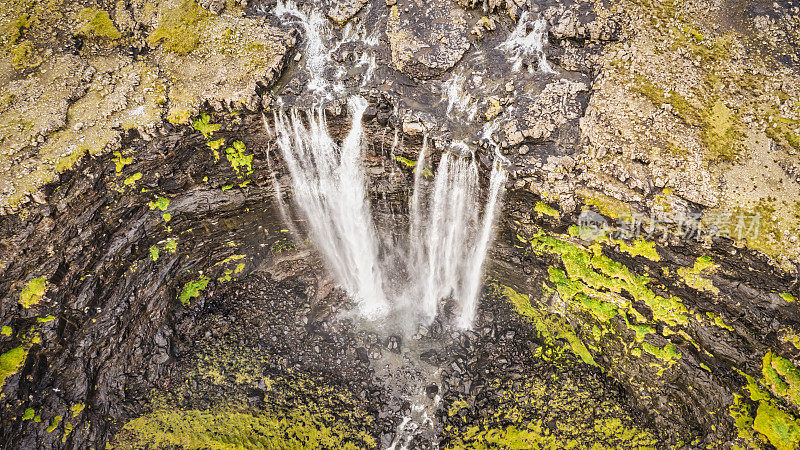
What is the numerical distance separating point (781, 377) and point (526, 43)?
44.2 ft

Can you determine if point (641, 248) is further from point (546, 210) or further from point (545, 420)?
point (545, 420)

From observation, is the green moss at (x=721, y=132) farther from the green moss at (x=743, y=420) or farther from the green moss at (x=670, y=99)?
the green moss at (x=743, y=420)

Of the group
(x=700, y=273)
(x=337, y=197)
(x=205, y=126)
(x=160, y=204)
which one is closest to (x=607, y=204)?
(x=700, y=273)

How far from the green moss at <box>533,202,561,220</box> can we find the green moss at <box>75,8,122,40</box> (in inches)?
684

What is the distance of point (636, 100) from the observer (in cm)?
1423

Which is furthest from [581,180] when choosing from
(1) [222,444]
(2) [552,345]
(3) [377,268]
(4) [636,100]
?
(1) [222,444]

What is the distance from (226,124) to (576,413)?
51.4 feet

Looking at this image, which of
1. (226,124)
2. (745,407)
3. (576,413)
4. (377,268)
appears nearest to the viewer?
(745,407)

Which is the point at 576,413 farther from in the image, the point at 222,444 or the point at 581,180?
the point at 222,444

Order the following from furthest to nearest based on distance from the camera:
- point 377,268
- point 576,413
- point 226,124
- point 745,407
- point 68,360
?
1. point 377,268
2. point 226,124
3. point 576,413
4. point 68,360
5. point 745,407

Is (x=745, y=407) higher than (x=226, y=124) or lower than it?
lower

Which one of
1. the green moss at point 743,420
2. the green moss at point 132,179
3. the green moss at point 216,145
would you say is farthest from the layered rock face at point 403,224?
the green moss at point 216,145

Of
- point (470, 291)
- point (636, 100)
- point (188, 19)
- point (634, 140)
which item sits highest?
point (188, 19)

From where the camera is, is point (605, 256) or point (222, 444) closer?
point (222, 444)
